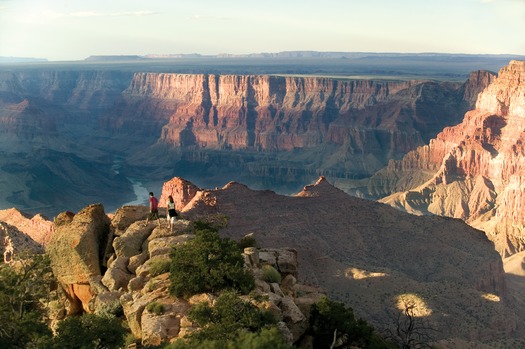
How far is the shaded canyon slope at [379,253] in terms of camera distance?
191ft

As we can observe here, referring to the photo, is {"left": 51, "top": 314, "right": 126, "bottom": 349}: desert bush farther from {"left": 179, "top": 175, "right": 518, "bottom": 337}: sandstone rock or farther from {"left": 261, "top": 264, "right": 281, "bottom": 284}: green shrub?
{"left": 179, "top": 175, "right": 518, "bottom": 337}: sandstone rock

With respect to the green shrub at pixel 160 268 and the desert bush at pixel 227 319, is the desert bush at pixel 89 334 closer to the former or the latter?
the desert bush at pixel 227 319

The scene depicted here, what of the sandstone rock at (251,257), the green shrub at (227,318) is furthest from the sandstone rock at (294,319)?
the sandstone rock at (251,257)

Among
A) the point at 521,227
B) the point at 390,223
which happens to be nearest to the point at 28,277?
the point at 390,223

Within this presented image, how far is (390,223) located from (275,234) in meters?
16.8

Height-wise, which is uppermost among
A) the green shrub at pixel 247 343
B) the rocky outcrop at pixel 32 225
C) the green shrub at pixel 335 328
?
the green shrub at pixel 247 343

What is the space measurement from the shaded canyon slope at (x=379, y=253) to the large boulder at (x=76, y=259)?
25.6m

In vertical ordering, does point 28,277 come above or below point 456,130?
above

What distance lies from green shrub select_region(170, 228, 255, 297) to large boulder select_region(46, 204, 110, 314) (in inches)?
228

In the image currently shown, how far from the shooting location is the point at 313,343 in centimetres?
3347

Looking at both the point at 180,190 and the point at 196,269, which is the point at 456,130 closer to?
the point at 180,190

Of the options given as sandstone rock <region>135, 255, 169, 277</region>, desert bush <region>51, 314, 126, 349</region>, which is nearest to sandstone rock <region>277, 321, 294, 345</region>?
desert bush <region>51, 314, 126, 349</region>

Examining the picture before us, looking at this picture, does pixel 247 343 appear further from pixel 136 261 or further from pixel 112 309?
pixel 136 261

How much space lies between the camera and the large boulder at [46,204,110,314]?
3625cm
